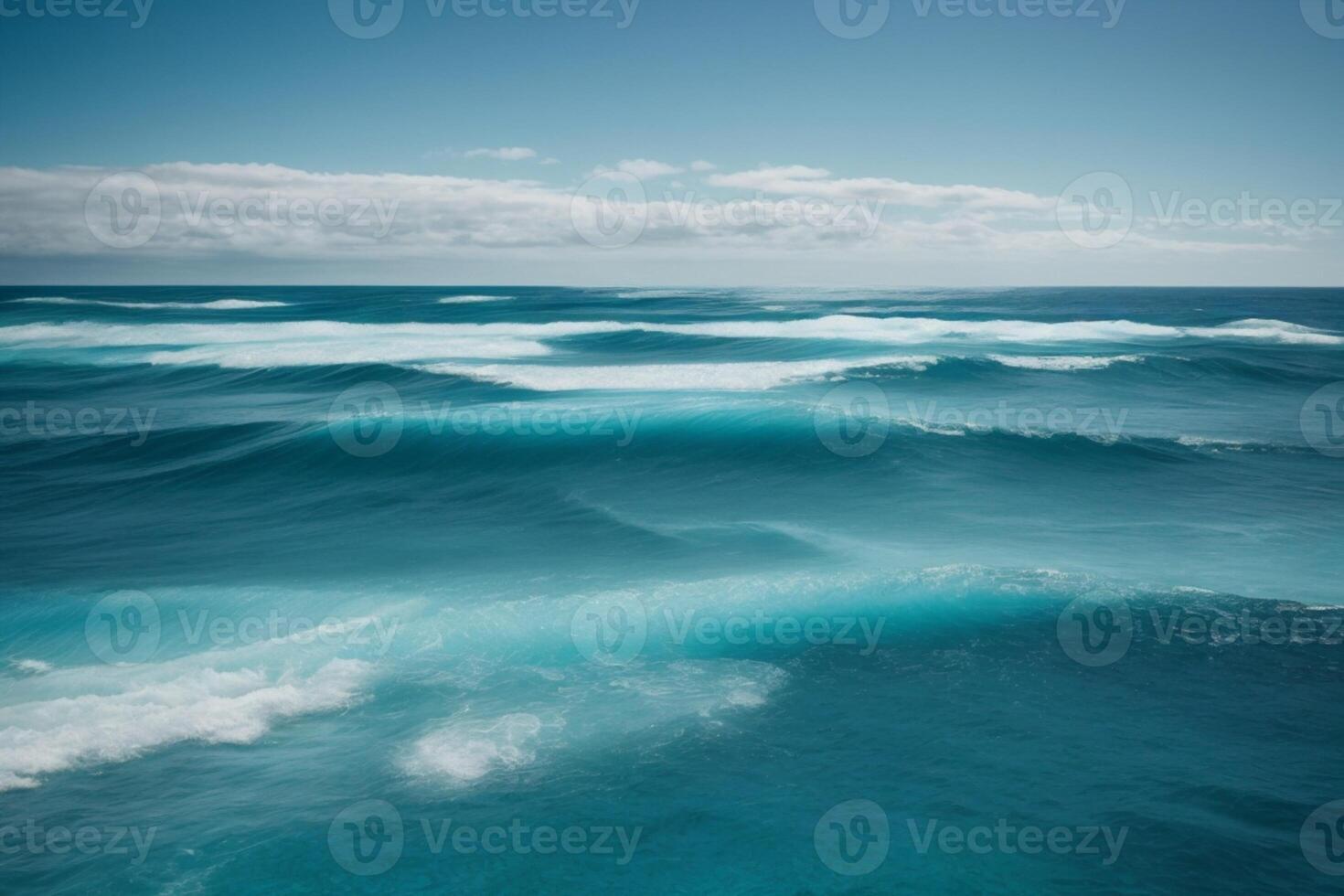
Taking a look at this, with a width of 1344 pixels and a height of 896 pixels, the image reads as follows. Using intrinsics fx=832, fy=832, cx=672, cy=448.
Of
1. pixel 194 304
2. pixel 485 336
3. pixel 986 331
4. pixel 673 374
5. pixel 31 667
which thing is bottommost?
pixel 31 667

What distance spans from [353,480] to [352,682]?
9080mm

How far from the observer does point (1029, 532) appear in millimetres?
13188

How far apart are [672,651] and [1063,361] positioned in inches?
1158

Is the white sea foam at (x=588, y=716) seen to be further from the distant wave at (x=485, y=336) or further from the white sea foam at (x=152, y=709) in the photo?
the distant wave at (x=485, y=336)

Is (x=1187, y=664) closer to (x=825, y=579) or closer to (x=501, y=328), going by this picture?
(x=825, y=579)

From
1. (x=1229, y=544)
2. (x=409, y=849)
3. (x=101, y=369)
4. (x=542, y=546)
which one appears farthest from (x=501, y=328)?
(x=409, y=849)

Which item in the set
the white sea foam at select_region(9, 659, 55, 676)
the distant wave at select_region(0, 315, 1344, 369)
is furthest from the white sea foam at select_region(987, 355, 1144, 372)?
the white sea foam at select_region(9, 659, 55, 676)

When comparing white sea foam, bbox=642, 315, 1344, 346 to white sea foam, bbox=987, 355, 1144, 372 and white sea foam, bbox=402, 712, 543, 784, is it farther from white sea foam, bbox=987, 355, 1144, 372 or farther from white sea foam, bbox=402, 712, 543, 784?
white sea foam, bbox=402, 712, 543, 784

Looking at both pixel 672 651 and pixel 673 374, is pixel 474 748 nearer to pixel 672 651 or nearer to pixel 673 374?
pixel 672 651

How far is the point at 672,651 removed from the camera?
9.23 meters

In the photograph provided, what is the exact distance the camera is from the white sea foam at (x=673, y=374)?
27109mm

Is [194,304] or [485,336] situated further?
[194,304]

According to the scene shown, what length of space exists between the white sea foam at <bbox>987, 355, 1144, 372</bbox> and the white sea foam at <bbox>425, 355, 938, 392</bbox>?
370cm

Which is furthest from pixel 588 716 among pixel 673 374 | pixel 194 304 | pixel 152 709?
pixel 194 304
